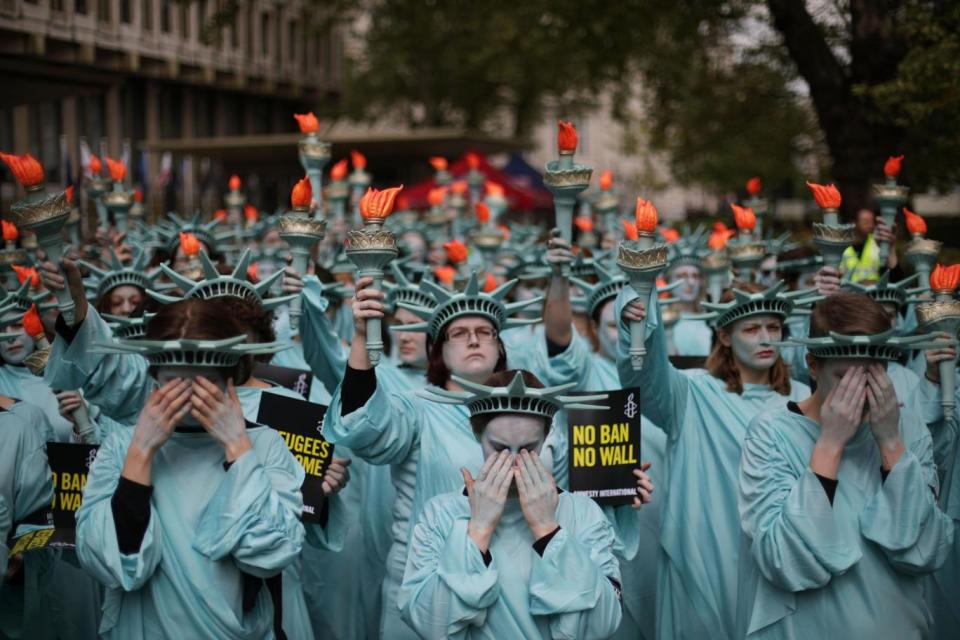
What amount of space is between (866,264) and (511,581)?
4.64 m

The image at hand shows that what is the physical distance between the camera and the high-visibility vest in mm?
8070

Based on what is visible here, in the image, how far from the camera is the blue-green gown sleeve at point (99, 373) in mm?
5117

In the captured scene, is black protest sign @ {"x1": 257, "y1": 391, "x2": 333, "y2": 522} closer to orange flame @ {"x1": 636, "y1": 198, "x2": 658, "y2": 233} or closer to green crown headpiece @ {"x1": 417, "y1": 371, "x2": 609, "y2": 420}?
green crown headpiece @ {"x1": 417, "y1": 371, "x2": 609, "y2": 420}

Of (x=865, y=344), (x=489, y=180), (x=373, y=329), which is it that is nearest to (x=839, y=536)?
(x=865, y=344)

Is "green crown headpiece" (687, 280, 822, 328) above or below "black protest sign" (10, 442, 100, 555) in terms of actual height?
above

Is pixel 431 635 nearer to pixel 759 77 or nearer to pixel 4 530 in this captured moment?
pixel 4 530

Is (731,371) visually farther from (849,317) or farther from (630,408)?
(849,317)

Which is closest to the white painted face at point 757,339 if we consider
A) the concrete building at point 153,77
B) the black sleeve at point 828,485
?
the black sleeve at point 828,485

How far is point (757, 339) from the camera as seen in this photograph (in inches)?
260

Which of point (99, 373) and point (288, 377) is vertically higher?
point (99, 373)

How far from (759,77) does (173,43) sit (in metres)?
14.2

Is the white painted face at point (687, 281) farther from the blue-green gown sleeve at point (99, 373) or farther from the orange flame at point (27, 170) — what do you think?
the orange flame at point (27, 170)

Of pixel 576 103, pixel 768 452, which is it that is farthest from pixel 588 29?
pixel 576 103

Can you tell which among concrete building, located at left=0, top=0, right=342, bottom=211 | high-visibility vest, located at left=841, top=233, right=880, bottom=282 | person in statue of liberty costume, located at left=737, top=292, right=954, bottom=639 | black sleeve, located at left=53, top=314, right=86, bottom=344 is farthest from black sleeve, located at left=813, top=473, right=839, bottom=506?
concrete building, located at left=0, top=0, right=342, bottom=211
